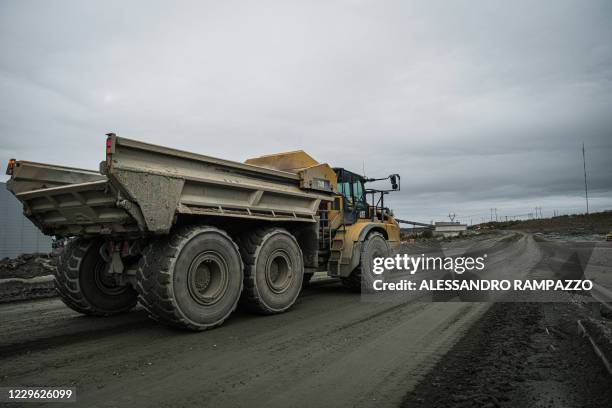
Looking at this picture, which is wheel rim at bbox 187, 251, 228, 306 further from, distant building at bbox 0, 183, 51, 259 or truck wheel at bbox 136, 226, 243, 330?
distant building at bbox 0, 183, 51, 259

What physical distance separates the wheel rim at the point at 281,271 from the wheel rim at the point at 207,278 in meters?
1.15

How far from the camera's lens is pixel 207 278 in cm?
536

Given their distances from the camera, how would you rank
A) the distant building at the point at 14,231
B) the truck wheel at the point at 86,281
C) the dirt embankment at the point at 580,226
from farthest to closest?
the dirt embankment at the point at 580,226, the distant building at the point at 14,231, the truck wheel at the point at 86,281

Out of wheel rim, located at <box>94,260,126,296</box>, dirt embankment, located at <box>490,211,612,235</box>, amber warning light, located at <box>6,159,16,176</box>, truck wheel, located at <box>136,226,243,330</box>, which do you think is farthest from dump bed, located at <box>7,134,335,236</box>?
dirt embankment, located at <box>490,211,612,235</box>

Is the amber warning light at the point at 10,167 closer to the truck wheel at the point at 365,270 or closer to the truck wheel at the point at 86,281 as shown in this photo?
the truck wheel at the point at 86,281

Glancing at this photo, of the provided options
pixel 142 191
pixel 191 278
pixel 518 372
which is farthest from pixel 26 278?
pixel 518 372

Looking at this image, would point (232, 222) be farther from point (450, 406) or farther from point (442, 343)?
point (450, 406)

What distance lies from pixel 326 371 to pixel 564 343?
2.70 m

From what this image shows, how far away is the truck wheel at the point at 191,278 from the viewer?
4.75 m

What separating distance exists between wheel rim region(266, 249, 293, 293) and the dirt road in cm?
49

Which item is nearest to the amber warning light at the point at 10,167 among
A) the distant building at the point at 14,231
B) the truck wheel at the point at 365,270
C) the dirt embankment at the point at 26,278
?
the dirt embankment at the point at 26,278

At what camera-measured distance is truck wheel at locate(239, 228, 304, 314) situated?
5.97m

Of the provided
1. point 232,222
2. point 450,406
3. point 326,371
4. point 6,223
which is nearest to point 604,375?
point 450,406

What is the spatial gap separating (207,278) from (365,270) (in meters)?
3.95
